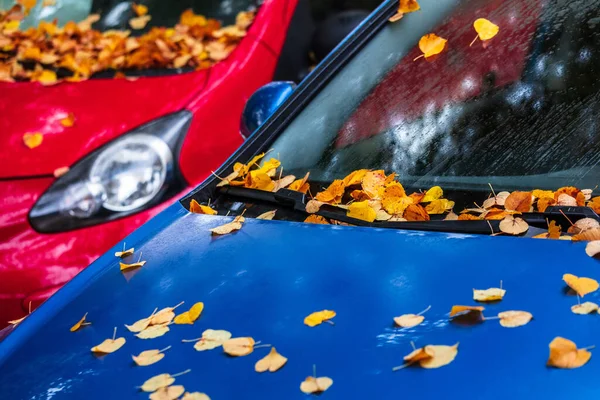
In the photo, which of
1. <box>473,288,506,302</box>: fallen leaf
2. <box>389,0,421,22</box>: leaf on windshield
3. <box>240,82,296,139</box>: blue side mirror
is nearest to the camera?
A: <box>473,288,506,302</box>: fallen leaf

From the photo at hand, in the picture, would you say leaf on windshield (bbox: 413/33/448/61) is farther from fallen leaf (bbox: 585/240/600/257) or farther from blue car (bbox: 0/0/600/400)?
fallen leaf (bbox: 585/240/600/257)

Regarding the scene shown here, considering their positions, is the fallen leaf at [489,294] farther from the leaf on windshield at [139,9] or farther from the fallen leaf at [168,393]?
the leaf on windshield at [139,9]

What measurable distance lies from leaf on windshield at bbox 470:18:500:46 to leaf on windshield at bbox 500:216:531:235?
68 centimetres

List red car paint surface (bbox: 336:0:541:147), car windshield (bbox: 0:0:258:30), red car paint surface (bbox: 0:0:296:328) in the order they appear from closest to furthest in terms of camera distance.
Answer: red car paint surface (bbox: 336:0:541:147) < red car paint surface (bbox: 0:0:296:328) < car windshield (bbox: 0:0:258:30)

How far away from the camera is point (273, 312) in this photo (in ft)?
5.28

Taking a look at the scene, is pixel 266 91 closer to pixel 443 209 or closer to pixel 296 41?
pixel 443 209

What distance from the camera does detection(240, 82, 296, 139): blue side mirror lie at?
9.32 feet

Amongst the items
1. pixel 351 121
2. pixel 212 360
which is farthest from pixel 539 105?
pixel 212 360

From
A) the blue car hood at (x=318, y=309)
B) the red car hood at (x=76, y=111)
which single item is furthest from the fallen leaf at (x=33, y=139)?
the blue car hood at (x=318, y=309)

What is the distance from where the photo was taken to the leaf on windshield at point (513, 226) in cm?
175

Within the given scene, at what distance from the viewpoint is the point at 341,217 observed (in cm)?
200

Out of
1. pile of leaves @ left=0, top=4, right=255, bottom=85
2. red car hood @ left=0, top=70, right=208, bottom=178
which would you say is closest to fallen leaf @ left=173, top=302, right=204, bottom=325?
red car hood @ left=0, top=70, right=208, bottom=178

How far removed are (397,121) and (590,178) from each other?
22.0 inches

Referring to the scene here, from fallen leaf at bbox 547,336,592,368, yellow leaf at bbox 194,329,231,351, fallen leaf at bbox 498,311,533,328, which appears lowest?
yellow leaf at bbox 194,329,231,351
